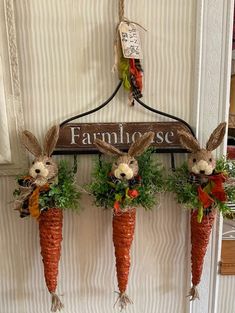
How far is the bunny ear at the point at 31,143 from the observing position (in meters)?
0.72

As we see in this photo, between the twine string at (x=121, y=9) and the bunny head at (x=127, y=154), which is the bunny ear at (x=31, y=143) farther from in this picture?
the twine string at (x=121, y=9)

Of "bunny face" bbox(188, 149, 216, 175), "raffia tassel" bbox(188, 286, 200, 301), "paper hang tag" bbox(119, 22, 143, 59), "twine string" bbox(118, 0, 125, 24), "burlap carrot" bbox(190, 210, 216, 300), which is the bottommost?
"raffia tassel" bbox(188, 286, 200, 301)

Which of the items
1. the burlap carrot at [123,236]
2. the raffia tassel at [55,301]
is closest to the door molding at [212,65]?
the burlap carrot at [123,236]

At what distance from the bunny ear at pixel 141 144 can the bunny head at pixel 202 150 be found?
0.08 meters

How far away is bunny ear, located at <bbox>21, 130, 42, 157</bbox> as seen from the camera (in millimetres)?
719

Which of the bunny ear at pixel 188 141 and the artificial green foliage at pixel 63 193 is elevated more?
the bunny ear at pixel 188 141

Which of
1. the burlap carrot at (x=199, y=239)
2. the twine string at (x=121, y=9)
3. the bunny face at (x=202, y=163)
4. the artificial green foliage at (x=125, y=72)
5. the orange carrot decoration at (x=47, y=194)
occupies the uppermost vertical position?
the twine string at (x=121, y=9)

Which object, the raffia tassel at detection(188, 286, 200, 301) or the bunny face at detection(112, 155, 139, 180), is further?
the raffia tassel at detection(188, 286, 200, 301)

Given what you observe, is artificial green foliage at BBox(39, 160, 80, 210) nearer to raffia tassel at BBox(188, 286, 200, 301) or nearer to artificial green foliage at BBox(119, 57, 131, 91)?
artificial green foliage at BBox(119, 57, 131, 91)

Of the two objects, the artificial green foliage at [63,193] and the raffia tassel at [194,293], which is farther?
the raffia tassel at [194,293]

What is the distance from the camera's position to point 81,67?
74 cm

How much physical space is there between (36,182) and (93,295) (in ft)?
1.27

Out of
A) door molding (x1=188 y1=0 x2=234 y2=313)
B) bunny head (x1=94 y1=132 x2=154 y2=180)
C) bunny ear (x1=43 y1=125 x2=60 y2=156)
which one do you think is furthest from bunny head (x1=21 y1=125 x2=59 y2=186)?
door molding (x1=188 y1=0 x2=234 y2=313)

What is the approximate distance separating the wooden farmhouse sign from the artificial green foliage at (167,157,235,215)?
74mm
